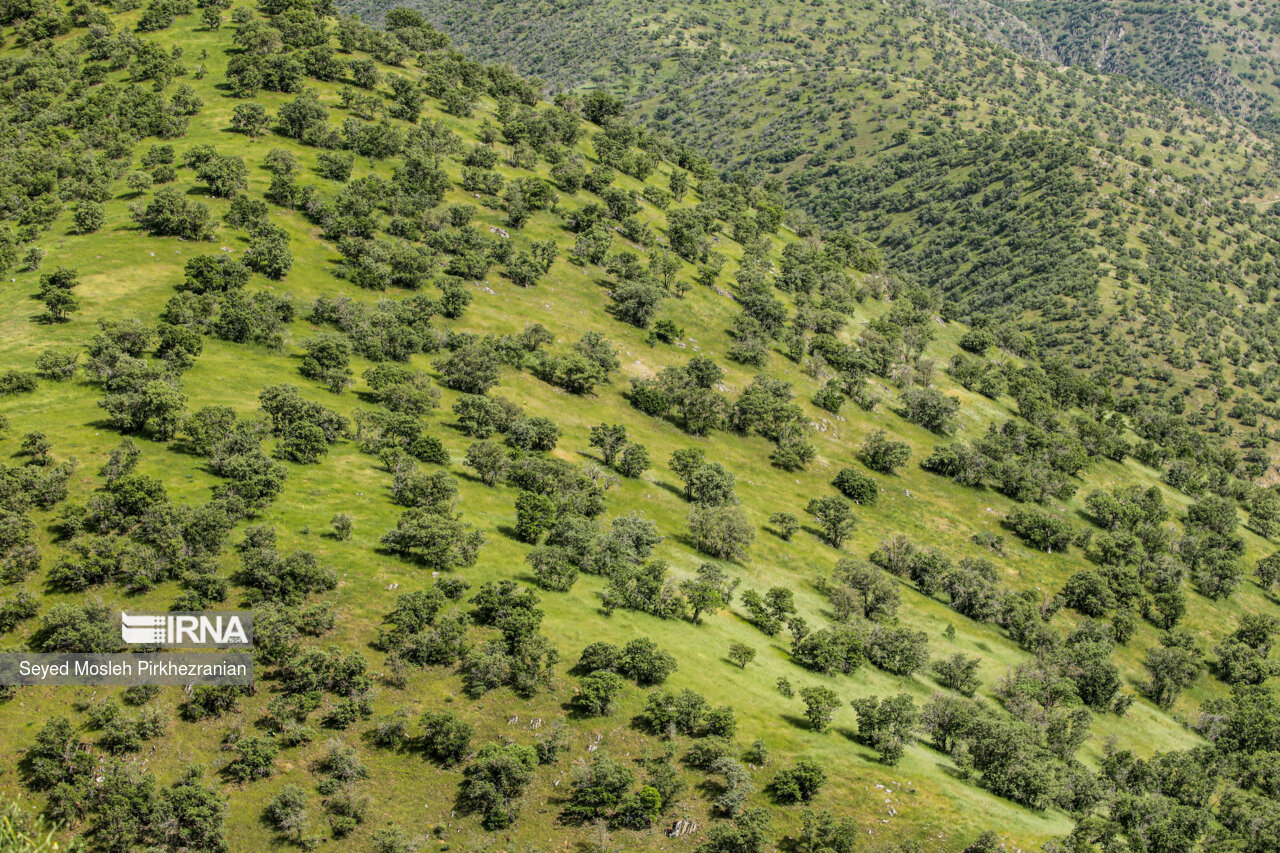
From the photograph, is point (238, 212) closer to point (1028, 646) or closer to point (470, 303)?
point (470, 303)

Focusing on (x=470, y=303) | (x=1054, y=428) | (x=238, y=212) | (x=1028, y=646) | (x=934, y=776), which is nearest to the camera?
Answer: (x=934, y=776)

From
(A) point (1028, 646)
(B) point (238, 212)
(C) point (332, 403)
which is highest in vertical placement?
(B) point (238, 212)

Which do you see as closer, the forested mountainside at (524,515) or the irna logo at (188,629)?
the forested mountainside at (524,515)

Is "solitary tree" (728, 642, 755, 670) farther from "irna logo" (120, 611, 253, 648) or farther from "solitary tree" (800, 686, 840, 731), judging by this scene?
"irna logo" (120, 611, 253, 648)

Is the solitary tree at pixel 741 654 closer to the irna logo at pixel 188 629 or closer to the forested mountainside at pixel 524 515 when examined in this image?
the forested mountainside at pixel 524 515

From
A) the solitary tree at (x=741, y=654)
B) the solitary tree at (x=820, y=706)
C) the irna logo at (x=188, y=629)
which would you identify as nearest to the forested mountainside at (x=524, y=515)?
the solitary tree at (x=820, y=706)

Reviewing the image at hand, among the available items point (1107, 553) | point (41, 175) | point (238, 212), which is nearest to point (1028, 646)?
point (1107, 553)

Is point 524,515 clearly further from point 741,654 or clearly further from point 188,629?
point 188,629

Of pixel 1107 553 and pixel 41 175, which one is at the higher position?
pixel 41 175

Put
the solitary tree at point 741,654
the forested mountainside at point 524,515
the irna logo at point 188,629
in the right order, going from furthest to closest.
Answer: the solitary tree at point 741,654
the irna logo at point 188,629
the forested mountainside at point 524,515
